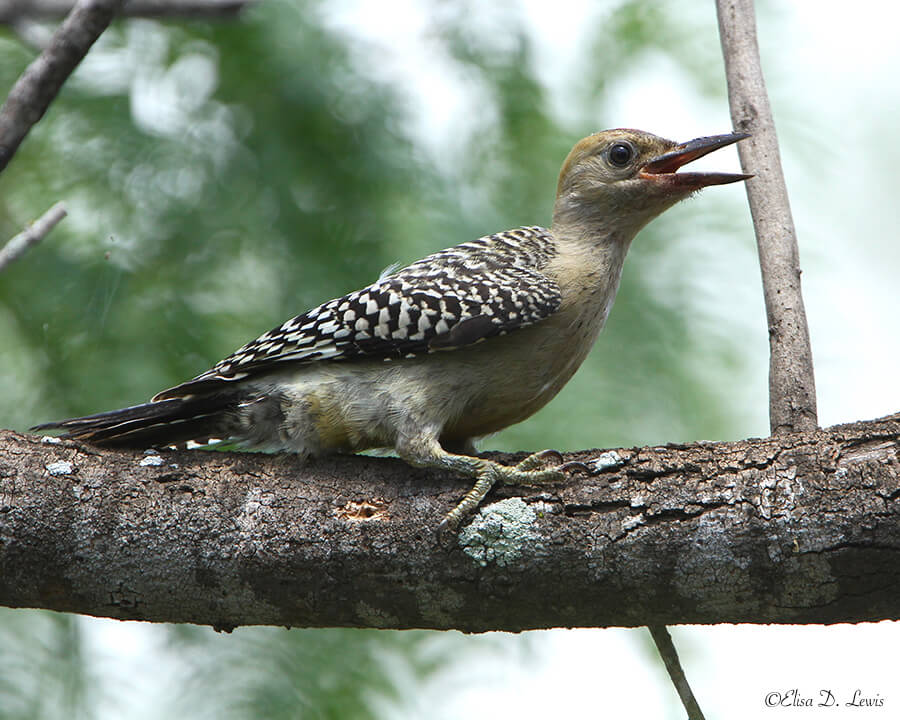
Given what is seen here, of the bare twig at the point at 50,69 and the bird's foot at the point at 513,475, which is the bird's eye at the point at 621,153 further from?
the bare twig at the point at 50,69

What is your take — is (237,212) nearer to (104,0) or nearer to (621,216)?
(104,0)

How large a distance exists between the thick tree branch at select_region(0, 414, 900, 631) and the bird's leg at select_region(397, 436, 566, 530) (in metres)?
0.06

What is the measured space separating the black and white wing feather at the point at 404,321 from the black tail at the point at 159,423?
3.9 inches

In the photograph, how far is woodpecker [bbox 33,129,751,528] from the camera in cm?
419

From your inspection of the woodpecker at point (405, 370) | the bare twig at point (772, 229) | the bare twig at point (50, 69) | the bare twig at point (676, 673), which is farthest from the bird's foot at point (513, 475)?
the bare twig at point (50, 69)

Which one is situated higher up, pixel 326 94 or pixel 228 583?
pixel 326 94

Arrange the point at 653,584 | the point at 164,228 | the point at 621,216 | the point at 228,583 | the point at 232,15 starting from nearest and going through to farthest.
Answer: the point at 653,584, the point at 228,583, the point at 621,216, the point at 164,228, the point at 232,15

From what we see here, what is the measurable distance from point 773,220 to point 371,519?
2239mm

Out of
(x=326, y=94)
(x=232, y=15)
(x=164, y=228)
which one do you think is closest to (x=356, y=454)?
(x=164, y=228)

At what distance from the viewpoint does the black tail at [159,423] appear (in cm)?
399

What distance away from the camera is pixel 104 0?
3914 millimetres

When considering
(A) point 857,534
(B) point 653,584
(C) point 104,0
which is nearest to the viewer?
(A) point 857,534

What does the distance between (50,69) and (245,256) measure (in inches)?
80.4

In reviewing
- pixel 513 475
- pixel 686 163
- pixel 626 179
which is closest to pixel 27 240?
pixel 513 475
